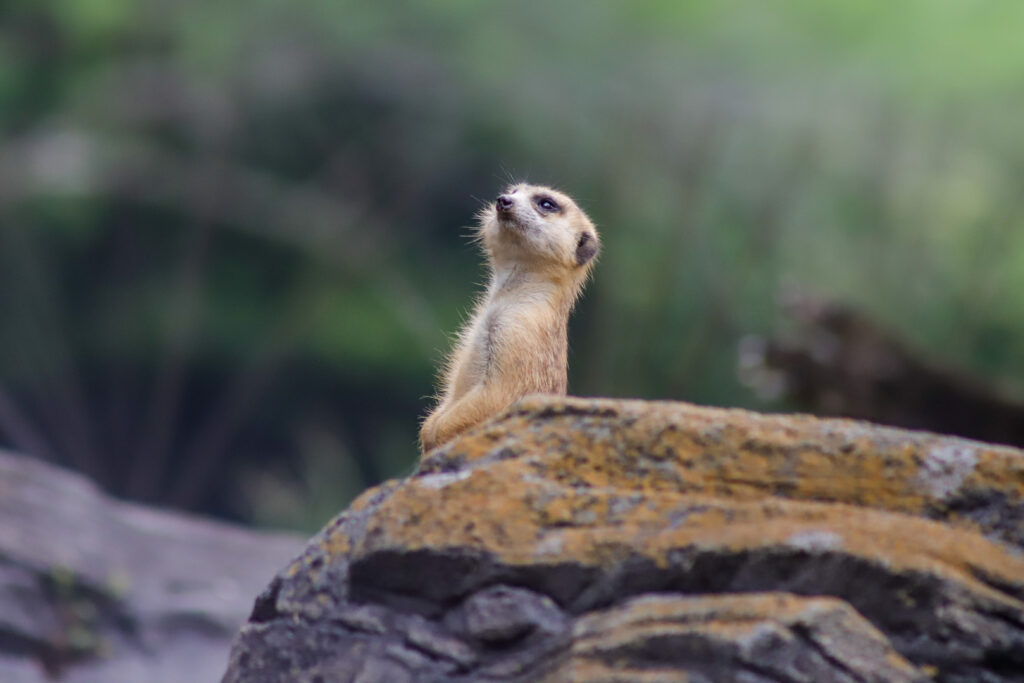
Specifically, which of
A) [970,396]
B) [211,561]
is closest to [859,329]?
[970,396]

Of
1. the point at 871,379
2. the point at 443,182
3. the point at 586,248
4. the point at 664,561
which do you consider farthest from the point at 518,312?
the point at 443,182

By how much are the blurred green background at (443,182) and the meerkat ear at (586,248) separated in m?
5.67

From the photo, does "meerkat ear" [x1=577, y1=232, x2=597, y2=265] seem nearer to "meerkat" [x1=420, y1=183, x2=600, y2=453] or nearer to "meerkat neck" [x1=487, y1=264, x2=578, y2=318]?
"meerkat" [x1=420, y1=183, x2=600, y2=453]

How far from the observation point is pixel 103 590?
4.76 meters

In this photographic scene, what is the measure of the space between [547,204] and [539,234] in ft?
0.56

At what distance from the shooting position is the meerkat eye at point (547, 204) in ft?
12.1

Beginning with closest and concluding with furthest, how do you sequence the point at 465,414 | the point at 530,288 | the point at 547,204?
the point at 465,414 → the point at 530,288 → the point at 547,204

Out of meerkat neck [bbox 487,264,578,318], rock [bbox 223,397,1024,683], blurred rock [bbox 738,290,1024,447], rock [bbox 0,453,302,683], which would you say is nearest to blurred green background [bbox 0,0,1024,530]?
blurred rock [bbox 738,290,1024,447]

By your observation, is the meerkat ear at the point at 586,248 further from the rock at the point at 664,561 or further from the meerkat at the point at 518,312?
the rock at the point at 664,561

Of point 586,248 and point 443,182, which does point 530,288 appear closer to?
point 586,248

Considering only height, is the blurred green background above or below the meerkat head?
above

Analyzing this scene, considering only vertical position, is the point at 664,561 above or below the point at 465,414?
below

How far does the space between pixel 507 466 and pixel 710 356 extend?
317 inches

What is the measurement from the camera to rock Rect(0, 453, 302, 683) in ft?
14.4
